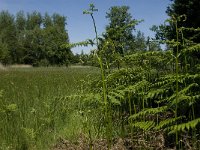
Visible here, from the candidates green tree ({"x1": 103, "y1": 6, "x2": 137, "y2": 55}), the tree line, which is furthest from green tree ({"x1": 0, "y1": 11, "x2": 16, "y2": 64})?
green tree ({"x1": 103, "y1": 6, "x2": 137, "y2": 55})

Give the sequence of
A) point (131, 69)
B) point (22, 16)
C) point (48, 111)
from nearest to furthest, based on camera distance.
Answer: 1. point (131, 69)
2. point (48, 111)
3. point (22, 16)

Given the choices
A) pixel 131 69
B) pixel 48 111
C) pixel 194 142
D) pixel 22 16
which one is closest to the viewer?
pixel 194 142

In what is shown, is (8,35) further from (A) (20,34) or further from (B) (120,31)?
(B) (120,31)

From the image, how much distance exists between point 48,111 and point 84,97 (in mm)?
1725

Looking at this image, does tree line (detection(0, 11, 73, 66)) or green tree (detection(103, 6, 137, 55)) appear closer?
green tree (detection(103, 6, 137, 55))

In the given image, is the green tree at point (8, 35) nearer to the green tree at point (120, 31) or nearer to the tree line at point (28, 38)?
the tree line at point (28, 38)

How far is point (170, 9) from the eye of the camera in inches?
505

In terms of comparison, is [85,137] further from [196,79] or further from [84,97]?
[196,79]

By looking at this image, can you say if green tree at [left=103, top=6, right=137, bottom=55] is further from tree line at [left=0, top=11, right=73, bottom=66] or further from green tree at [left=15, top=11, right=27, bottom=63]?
green tree at [left=15, top=11, right=27, bottom=63]

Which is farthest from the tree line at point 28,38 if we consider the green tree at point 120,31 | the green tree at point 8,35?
the green tree at point 120,31

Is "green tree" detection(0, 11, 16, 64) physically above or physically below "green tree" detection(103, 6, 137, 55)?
above

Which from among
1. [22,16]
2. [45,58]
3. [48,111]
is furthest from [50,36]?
[48,111]

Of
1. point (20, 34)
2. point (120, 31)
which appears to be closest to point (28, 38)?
point (20, 34)

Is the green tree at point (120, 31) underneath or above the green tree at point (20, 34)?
underneath
